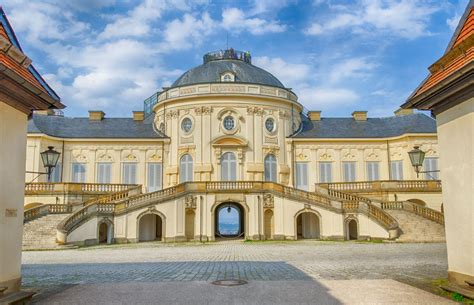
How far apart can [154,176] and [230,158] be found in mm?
6837

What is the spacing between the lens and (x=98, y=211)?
28578 mm

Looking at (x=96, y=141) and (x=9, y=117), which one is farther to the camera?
(x=96, y=141)

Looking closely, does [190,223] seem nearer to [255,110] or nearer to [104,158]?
[255,110]

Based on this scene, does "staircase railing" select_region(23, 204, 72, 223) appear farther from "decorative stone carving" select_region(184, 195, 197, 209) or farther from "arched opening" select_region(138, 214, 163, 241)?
"decorative stone carving" select_region(184, 195, 197, 209)

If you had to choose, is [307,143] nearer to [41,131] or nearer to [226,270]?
[41,131]

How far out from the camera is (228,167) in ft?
121

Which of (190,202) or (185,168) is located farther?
(185,168)

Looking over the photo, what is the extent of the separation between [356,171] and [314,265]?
27267 mm

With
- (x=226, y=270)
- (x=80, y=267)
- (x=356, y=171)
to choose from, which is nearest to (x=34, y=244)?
(x=80, y=267)

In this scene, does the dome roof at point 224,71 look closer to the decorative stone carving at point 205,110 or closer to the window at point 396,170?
the decorative stone carving at point 205,110

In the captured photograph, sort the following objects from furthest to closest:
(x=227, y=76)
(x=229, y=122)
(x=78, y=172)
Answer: (x=78, y=172)
(x=227, y=76)
(x=229, y=122)

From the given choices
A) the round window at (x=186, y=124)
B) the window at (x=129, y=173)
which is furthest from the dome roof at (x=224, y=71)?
the window at (x=129, y=173)

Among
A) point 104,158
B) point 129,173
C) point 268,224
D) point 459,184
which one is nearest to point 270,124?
point 268,224

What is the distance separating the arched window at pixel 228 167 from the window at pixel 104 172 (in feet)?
32.0
